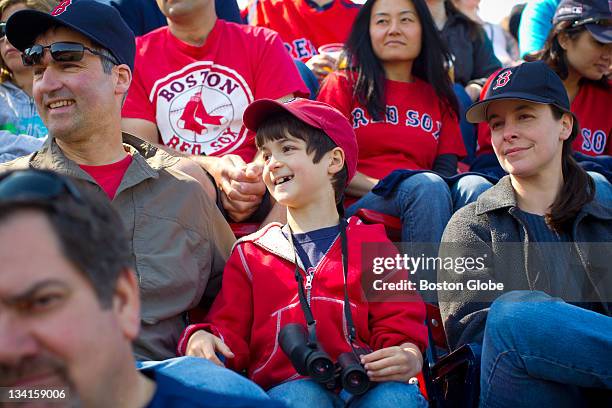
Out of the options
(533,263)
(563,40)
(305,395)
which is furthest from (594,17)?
Answer: (305,395)

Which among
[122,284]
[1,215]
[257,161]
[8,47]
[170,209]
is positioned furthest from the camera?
[8,47]

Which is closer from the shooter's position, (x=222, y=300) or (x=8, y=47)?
(x=222, y=300)

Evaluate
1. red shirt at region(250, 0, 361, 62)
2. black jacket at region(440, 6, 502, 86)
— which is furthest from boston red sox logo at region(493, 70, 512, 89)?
black jacket at region(440, 6, 502, 86)

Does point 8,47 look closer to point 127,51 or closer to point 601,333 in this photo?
point 127,51

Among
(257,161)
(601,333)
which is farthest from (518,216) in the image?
(257,161)

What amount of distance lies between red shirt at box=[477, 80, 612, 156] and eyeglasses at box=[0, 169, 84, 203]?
11.1 feet

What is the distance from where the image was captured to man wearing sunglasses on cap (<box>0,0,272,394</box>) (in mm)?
3045

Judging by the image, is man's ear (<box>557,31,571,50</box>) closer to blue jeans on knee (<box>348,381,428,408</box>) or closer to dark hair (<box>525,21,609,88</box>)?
dark hair (<box>525,21,609,88</box>)

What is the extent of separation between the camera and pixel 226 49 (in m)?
4.29

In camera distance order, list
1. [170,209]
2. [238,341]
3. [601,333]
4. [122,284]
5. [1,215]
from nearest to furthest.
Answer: [1,215]
[122,284]
[601,333]
[238,341]
[170,209]

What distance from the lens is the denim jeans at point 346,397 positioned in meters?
2.61

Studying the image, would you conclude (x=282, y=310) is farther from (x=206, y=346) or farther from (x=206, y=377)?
(x=206, y=377)

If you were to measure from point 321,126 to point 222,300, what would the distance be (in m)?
0.77

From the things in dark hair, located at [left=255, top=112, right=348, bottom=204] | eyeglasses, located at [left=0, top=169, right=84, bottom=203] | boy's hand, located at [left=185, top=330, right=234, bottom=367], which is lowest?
boy's hand, located at [left=185, top=330, right=234, bottom=367]
